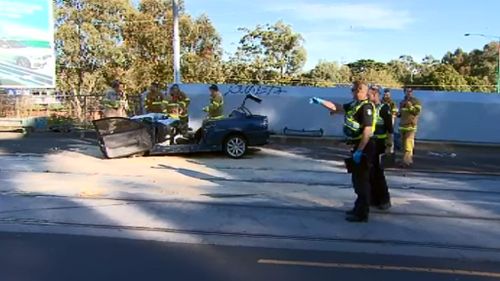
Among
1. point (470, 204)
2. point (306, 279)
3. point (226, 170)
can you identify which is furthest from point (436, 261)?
point (226, 170)

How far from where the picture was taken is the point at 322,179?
35.7 feet

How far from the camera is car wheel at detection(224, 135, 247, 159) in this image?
13922 millimetres

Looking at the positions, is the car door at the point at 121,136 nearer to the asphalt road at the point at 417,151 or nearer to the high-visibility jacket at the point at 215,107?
the high-visibility jacket at the point at 215,107

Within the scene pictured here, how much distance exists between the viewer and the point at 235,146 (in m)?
13.9

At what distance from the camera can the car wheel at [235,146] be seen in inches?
548

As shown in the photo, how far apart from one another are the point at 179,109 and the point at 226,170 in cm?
392

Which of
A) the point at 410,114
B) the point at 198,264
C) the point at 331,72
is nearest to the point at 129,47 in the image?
the point at 410,114

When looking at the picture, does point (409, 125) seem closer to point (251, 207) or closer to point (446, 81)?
point (251, 207)

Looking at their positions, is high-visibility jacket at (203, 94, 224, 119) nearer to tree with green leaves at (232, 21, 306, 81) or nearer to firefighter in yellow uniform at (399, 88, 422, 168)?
firefighter in yellow uniform at (399, 88, 422, 168)

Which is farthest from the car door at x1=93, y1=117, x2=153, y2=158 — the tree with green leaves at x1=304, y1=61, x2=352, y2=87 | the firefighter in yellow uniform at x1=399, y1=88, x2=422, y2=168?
the tree with green leaves at x1=304, y1=61, x2=352, y2=87

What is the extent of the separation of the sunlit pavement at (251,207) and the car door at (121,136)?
674 millimetres

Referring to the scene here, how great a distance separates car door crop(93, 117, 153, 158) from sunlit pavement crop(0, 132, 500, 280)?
67cm

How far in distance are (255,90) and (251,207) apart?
40.5 ft

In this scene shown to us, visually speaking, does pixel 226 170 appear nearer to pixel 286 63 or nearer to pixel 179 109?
pixel 179 109
